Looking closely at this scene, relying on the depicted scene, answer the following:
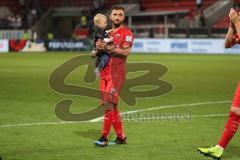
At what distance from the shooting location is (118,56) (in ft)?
28.0

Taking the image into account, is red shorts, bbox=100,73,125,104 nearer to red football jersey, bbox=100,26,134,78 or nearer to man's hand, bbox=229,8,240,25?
red football jersey, bbox=100,26,134,78

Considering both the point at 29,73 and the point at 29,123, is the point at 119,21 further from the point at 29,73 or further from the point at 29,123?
the point at 29,73

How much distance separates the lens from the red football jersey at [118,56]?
8469 mm

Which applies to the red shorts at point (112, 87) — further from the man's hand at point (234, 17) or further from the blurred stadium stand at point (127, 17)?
the blurred stadium stand at point (127, 17)

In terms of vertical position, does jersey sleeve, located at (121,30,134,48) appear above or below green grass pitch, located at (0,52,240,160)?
above

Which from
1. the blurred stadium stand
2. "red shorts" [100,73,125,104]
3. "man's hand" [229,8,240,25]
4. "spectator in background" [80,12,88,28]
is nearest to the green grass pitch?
"red shorts" [100,73,125,104]

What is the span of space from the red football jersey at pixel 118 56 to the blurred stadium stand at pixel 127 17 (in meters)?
29.3

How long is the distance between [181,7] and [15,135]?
38.6 meters

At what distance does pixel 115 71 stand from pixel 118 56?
222 millimetres

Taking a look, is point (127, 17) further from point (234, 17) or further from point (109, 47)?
point (234, 17)

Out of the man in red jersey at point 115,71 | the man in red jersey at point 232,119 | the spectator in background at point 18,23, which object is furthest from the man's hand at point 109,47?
the spectator in background at point 18,23

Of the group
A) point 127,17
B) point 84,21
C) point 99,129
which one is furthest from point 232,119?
point 127,17

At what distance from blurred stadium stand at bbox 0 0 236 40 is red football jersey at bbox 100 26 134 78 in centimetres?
2927

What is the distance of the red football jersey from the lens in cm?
847
